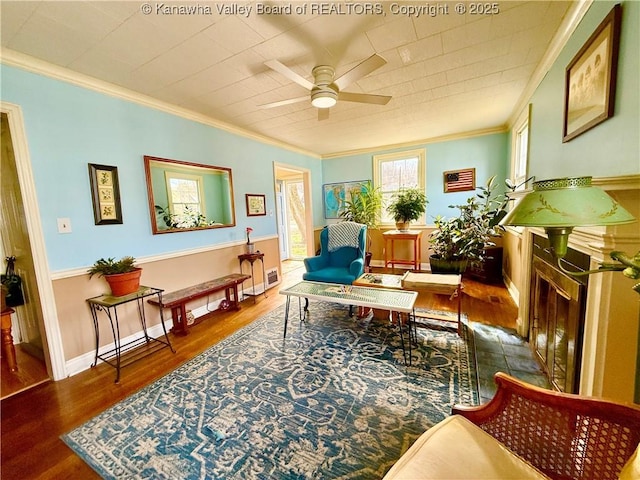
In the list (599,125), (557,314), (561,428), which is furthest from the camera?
(557,314)

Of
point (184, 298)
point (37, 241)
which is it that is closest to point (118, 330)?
point (184, 298)

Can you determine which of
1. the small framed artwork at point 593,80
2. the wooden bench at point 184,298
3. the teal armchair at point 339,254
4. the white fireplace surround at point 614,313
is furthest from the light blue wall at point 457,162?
the white fireplace surround at point 614,313

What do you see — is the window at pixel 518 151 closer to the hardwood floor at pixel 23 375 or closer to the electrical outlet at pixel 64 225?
the electrical outlet at pixel 64 225

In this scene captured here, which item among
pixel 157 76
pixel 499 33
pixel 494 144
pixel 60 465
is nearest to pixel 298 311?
pixel 60 465

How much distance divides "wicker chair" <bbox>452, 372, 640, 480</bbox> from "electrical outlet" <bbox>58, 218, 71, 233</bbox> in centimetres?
289

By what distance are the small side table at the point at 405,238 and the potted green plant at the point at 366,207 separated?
1.39ft

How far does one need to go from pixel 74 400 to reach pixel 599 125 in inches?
142

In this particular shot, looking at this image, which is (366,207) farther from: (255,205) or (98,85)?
(98,85)

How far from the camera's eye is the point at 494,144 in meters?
4.28

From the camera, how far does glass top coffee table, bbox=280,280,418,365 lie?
2025mm

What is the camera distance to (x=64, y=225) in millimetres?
2074

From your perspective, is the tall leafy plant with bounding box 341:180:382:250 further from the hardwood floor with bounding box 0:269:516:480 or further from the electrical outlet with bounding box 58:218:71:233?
the electrical outlet with bounding box 58:218:71:233

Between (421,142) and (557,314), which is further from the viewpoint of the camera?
(421,142)

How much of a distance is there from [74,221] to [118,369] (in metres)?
1.25
